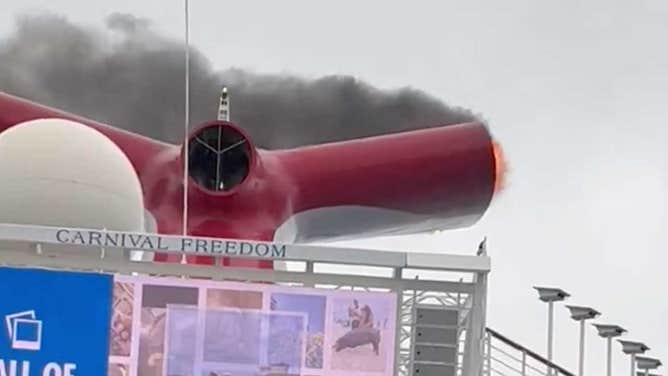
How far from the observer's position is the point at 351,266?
13195 mm

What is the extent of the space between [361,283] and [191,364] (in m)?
1.60

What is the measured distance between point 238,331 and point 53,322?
1.56 metres

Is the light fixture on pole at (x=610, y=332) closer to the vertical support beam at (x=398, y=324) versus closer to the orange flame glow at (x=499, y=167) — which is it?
the orange flame glow at (x=499, y=167)

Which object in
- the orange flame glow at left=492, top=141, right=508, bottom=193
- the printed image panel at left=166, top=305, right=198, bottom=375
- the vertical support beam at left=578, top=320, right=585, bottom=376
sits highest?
the orange flame glow at left=492, top=141, right=508, bottom=193

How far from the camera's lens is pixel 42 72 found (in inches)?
1164

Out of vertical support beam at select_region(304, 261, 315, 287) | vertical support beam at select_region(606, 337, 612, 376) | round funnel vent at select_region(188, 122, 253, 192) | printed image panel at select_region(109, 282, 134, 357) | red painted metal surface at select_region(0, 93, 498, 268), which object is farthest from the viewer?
vertical support beam at select_region(606, 337, 612, 376)

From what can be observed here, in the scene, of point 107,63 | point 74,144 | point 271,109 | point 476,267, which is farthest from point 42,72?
point 476,267

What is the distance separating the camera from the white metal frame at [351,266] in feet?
42.2

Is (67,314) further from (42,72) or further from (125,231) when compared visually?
(42,72)

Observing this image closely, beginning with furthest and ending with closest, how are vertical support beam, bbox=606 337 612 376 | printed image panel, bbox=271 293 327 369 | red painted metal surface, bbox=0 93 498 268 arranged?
vertical support beam, bbox=606 337 612 376, red painted metal surface, bbox=0 93 498 268, printed image panel, bbox=271 293 327 369

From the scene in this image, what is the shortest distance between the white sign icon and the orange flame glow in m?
11.0

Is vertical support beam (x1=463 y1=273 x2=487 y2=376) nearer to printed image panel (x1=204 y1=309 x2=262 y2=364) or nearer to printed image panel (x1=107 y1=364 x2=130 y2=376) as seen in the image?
printed image panel (x1=204 y1=309 x2=262 y2=364)

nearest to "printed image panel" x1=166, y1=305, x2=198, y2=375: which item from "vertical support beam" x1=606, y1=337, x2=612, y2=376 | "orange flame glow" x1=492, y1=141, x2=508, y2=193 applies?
"orange flame glow" x1=492, y1=141, x2=508, y2=193

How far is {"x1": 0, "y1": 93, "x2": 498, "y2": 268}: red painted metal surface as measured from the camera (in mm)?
19781
